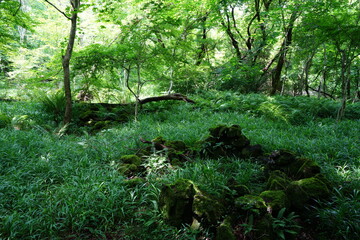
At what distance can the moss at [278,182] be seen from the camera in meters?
2.39

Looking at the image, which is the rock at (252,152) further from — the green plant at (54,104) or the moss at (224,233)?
the green plant at (54,104)

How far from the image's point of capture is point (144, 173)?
305 cm

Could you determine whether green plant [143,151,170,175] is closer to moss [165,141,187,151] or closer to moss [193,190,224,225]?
moss [165,141,187,151]

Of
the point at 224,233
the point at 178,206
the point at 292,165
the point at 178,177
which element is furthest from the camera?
the point at 292,165

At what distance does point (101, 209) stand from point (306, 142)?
343 centimetres

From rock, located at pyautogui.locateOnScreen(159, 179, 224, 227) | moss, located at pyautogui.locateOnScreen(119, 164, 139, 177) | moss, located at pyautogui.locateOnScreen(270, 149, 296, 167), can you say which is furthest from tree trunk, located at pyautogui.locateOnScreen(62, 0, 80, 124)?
moss, located at pyautogui.locateOnScreen(270, 149, 296, 167)

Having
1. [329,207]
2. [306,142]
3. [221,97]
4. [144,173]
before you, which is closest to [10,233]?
[144,173]

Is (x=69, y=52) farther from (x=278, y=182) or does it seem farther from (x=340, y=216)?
(x=340, y=216)

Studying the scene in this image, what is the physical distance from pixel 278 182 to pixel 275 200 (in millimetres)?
334

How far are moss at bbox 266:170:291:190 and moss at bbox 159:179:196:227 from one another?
936mm

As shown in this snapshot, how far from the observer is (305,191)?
224cm

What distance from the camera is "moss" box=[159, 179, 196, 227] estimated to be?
212 cm

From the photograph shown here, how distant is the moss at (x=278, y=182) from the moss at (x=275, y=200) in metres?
0.15

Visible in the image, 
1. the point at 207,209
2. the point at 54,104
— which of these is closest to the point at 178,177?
the point at 207,209
